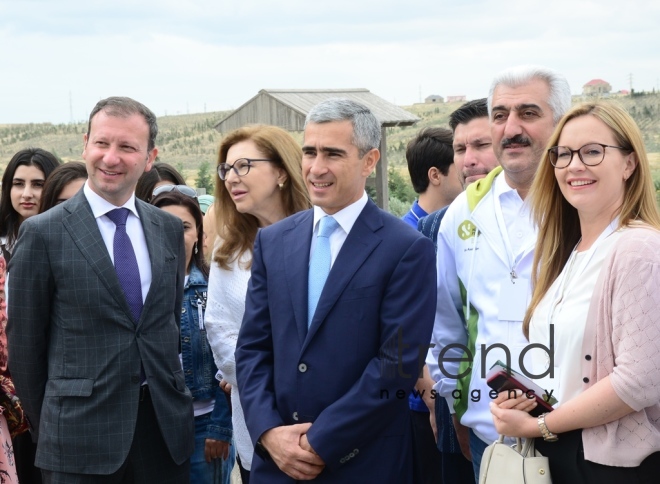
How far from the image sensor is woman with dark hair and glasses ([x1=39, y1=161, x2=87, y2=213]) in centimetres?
523

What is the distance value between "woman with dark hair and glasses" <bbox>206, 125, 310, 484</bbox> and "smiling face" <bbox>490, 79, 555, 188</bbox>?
1.29 meters

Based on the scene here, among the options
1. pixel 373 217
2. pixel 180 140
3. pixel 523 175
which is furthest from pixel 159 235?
pixel 180 140

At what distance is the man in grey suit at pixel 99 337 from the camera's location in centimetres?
358

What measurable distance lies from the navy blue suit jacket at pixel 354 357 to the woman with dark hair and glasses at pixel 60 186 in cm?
247

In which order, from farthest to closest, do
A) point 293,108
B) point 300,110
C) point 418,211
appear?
point 293,108 → point 300,110 → point 418,211

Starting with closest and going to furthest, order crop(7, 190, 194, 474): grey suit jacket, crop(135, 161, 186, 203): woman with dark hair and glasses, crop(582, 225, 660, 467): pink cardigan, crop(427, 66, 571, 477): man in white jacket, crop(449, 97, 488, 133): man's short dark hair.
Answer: crop(582, 225, 660, 467): pink cardigan < crop(427, 66, 571, 477): man in white jacket < crop(7, 190, 194, 474): grey suit jacket < crop(449, 97, 488, 133): man's short dark hair < crop(135, 161, 186, 203): woman with dark hair and glasses

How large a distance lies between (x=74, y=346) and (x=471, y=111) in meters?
2.65

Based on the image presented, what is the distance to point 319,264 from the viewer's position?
130 inches

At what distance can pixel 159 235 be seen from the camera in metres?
4.02

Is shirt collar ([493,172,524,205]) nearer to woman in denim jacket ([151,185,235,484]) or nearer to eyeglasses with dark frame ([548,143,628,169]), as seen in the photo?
eyeglasses with dark frame ([548,143,628,169])

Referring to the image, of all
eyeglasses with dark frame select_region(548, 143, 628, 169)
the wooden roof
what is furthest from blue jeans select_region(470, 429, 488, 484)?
the wooden roof

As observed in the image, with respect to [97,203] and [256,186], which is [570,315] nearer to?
[256,186]

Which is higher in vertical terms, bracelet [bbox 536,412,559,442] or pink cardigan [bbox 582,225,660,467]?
pink cardigan [bbox 582,225,660,467]

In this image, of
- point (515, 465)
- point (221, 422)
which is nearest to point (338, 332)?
point (515, 465)
